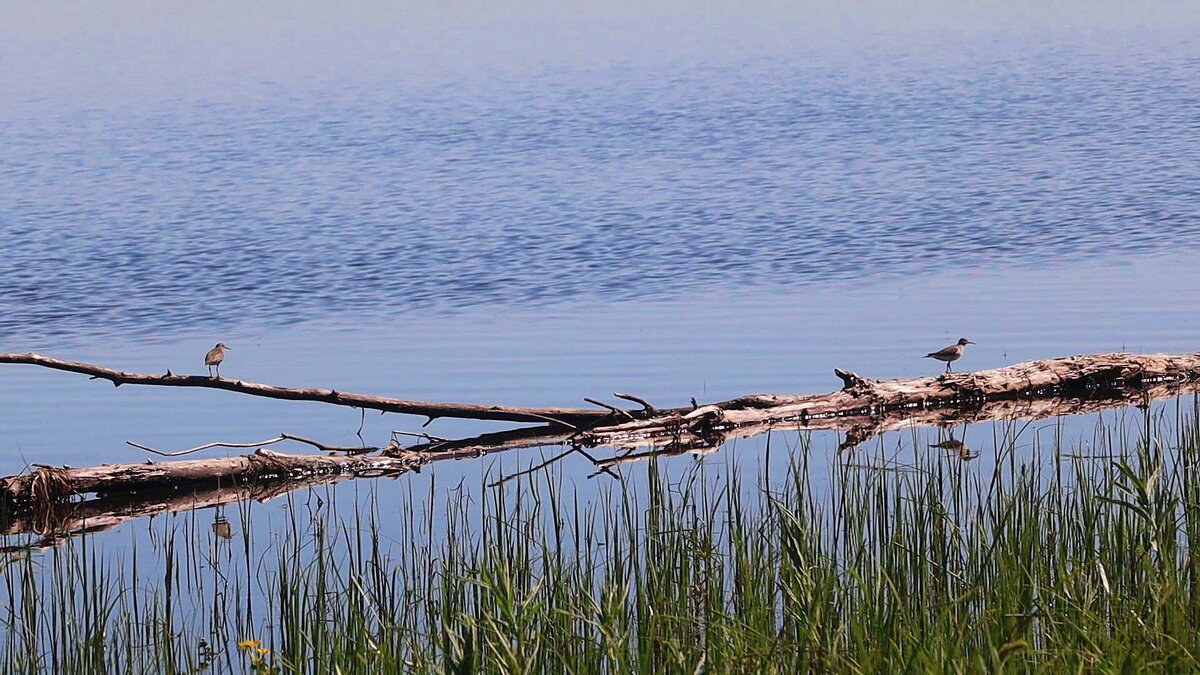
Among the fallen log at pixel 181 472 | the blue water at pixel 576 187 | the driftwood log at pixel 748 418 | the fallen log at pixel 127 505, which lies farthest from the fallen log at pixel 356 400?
the blue water at pixel 576 187

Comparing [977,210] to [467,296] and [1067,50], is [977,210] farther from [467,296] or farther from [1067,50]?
[1067,50]

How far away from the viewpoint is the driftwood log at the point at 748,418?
967 centimetres

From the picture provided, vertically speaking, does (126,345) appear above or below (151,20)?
below

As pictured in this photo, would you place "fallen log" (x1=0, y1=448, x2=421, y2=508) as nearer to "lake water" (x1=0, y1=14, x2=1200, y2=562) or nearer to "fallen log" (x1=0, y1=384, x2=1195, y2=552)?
"fallen log" (x1=0, y1=384, x2=1195, y2=552)

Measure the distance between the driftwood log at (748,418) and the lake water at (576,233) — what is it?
304mm

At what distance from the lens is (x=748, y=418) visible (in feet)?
34.7

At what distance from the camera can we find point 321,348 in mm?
14695

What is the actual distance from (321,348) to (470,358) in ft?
5.33

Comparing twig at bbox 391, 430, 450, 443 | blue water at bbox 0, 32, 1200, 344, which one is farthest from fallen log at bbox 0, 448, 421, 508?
blue water at bbox 0, 32, 1200, 344

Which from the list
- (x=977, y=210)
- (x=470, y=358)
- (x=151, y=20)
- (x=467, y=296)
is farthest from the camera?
(x=151, y=20)

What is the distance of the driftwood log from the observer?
9.67 meters

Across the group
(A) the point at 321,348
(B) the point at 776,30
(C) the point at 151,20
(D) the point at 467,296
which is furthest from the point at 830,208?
(C) the point at 151,20

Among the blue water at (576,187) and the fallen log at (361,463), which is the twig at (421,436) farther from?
the blue water at (576,187)

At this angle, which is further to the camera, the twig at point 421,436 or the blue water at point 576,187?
the blue water at point 576,187
